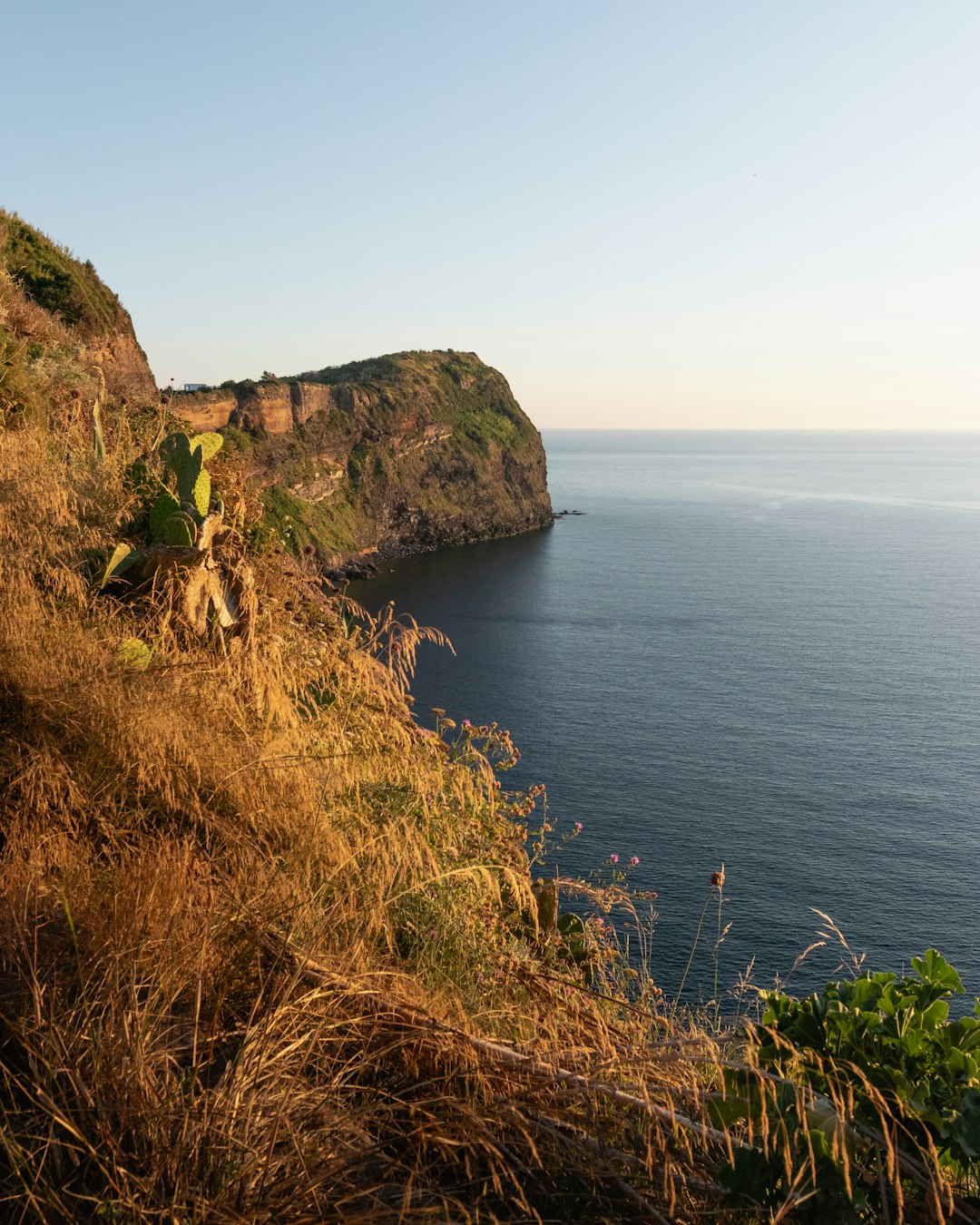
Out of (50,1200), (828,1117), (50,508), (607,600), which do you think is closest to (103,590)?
(50,508)

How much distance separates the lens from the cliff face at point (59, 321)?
45.0ft

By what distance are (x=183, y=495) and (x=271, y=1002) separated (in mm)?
6070

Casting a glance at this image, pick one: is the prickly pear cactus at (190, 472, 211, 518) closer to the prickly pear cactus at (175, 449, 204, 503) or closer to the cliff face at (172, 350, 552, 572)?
the prickly pear cactus at (175, 449, 204, 503)

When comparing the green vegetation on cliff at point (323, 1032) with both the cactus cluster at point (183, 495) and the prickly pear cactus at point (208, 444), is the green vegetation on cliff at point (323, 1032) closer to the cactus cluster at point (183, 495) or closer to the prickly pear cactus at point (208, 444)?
the cactus cluster at point (183, 495)

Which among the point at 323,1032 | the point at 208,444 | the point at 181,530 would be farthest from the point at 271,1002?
the point at 208,444

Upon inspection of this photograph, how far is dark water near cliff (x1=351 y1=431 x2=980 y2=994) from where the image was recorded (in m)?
33.3

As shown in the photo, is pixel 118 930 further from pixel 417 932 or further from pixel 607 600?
pixel 607 600

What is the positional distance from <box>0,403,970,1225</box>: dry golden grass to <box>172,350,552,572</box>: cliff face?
3450 inches

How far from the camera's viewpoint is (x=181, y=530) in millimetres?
7336

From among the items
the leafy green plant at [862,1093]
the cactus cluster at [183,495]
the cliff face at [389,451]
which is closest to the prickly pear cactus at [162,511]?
the cactus cluster at [183,495]

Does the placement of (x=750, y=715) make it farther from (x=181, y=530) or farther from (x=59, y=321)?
(x=181, y=530)

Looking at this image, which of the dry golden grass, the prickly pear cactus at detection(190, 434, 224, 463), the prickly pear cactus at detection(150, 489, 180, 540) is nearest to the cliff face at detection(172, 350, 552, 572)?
the prickly pear cactus at detection(190, 434, 224, 463)

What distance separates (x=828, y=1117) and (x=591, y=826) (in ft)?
119

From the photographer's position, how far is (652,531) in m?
127
